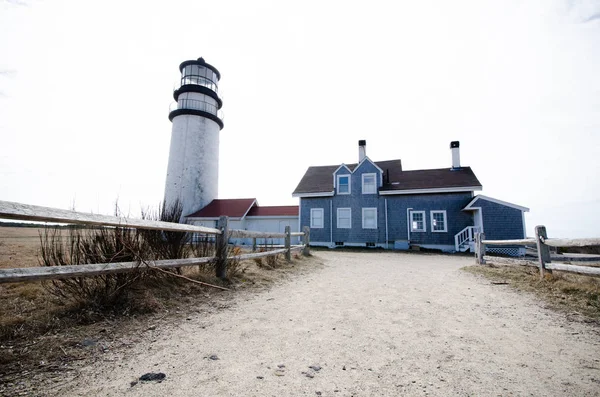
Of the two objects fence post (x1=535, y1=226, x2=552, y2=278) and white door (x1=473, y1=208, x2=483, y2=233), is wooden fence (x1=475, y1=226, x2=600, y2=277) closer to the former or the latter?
fence post (x1=535, y1=226, x2=552, y2=278)

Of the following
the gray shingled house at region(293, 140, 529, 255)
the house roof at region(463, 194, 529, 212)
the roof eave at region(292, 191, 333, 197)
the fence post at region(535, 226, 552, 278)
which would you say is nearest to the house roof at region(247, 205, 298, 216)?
the gray shingled house at region(293, 140, 529, 255)

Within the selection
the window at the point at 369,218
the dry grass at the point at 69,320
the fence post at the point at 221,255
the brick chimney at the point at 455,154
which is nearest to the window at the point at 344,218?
the window at the point at 369,218

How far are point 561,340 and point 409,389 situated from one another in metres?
2.41

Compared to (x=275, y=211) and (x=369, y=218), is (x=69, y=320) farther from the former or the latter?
(x=275, y=211)

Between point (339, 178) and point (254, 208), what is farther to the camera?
point (254, 208)

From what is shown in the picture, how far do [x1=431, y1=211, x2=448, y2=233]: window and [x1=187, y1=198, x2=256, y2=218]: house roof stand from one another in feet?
49.1

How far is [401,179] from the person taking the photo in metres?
22.2

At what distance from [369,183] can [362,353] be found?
1989cm

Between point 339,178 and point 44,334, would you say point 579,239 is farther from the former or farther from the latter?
point 339,178

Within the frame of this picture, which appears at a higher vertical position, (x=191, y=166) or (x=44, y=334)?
(x=191, y=166)

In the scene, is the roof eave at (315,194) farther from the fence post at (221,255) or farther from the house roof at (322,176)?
the fence post at (221,255)

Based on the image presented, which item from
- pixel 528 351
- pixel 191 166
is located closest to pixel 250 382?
pixel 528 351

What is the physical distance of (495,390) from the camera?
6.90ft

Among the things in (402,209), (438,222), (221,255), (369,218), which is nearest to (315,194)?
(369,218)
